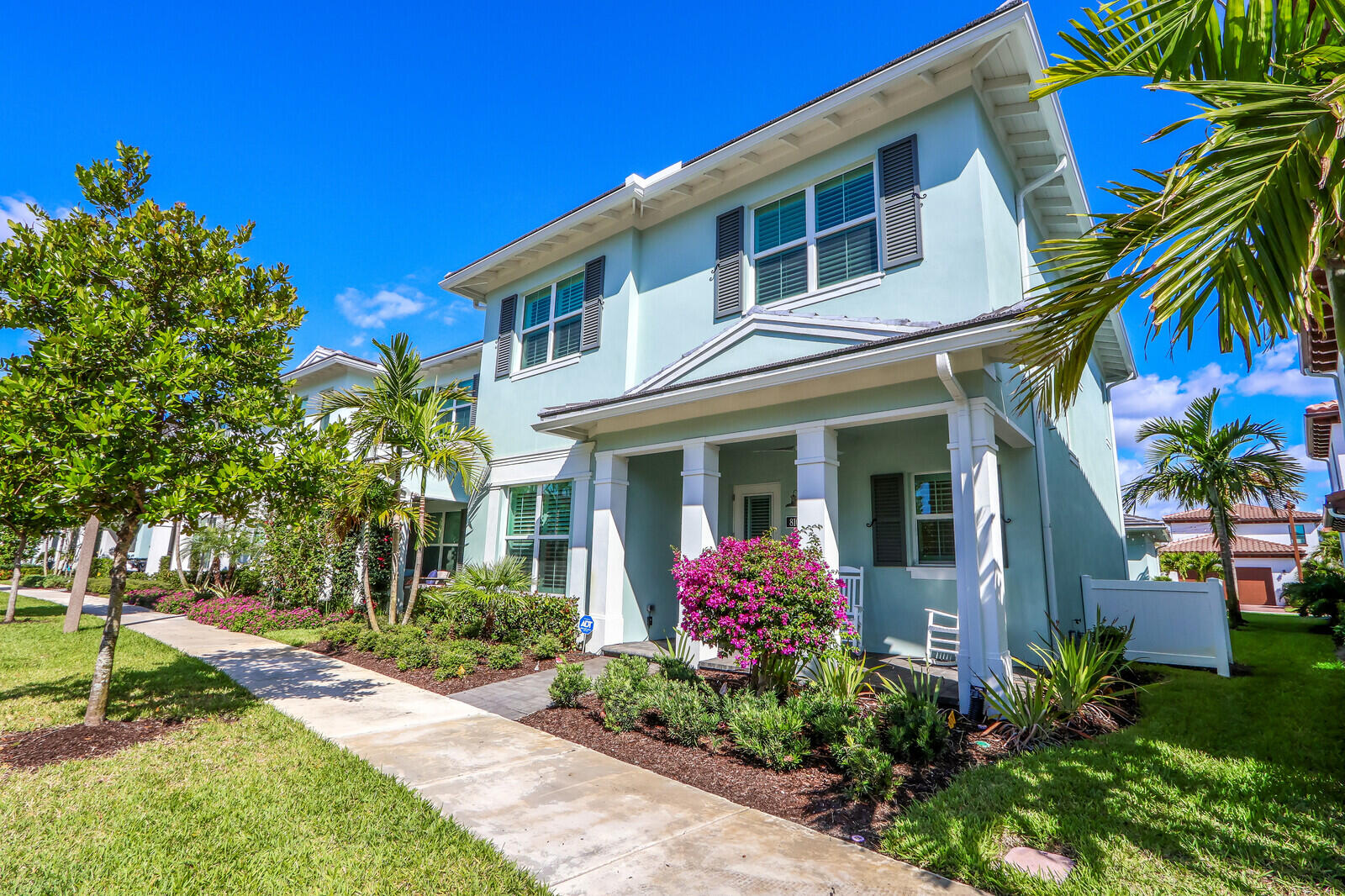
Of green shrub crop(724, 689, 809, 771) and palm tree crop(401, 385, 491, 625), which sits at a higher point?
palm tree crop(401, 385, 491, 625)

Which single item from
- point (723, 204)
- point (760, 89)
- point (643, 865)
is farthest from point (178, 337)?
point (760, 89)

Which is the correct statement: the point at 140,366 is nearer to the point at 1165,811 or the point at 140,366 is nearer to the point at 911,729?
the point at 911,729

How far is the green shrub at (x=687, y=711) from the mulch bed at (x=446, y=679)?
308 cm

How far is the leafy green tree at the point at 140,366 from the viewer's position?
193 inches

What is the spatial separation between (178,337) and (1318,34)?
25.7ft

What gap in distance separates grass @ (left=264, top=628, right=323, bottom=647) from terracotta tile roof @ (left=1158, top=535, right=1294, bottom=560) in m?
38.8

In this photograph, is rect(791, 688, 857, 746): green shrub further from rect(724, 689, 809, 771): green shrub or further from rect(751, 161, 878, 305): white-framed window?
rect(751, 161, 878, 305): white-framed window

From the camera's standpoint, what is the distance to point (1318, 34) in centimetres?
309

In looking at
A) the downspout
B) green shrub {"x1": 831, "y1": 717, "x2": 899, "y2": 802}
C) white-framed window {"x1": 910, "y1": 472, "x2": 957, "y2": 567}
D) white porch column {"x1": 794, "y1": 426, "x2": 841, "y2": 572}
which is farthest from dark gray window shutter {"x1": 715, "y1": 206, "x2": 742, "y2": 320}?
green shrub {"x1": 831, "y1": 717, "x2": 899, "y2": 802}

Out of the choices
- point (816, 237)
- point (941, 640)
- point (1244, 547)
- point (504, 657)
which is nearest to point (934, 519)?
point (941, 640)

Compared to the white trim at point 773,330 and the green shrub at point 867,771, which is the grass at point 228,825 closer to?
the green shrub at point 867,771

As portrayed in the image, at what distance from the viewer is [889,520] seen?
922 centimetres

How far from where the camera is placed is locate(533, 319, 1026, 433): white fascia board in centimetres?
611

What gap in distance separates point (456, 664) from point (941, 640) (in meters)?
6.21
